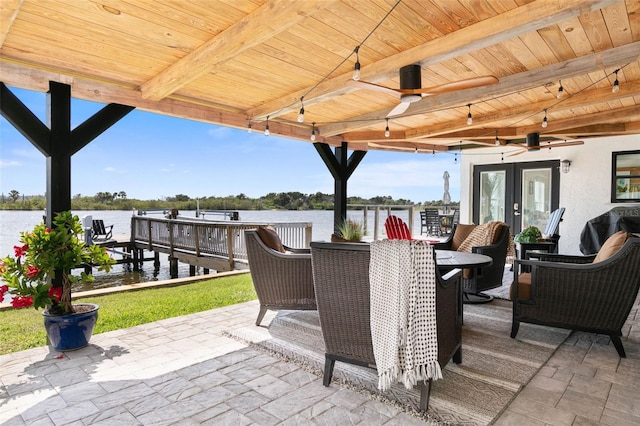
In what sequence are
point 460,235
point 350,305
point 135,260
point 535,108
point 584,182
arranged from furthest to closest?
point 135,260, point 584,182, point 460,235, point 535,108, point 350,305

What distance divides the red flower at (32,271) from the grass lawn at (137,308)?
663 mm

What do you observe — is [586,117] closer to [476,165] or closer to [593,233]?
[593,233]

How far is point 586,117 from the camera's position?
5867 millimetres

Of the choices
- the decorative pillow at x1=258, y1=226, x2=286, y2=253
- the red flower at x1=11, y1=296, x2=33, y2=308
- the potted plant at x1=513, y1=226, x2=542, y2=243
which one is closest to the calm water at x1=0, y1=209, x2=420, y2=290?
the potted plant at x1=513, y1=226, x2=542, y2=243

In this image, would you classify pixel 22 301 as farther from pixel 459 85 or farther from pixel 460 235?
pixel 460 235

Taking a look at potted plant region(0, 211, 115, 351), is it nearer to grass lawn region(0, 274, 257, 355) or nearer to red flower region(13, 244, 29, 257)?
red flower region(13, 244, 29, 257)

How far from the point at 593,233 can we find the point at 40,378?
7366 millimetres

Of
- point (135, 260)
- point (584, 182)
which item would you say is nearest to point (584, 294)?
point (584, 182)

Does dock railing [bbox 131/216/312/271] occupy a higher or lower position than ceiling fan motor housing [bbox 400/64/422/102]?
lower

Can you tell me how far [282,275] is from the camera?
3453 mm

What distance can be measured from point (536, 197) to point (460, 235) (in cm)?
435

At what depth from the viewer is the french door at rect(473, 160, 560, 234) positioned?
830 cm

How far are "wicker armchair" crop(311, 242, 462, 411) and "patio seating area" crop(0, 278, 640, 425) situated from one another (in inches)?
9.8

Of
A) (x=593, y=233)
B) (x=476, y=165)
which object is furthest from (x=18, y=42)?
(x=476, y=165)
